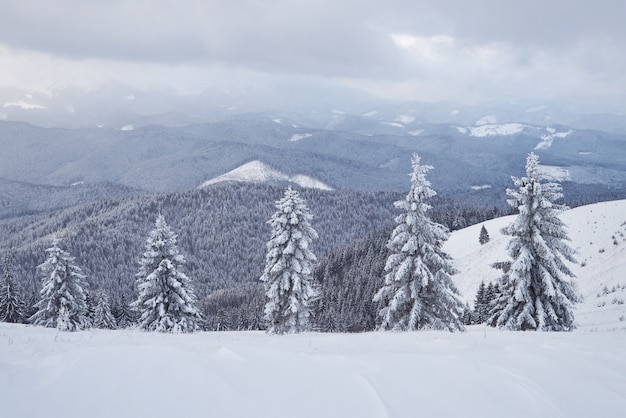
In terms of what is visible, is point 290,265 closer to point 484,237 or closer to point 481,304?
point 481,304

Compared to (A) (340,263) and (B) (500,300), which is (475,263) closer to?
(B) (500,300)

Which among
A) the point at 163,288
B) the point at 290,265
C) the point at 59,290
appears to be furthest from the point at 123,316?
the point at 290,265

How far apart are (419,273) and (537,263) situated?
5637 mm

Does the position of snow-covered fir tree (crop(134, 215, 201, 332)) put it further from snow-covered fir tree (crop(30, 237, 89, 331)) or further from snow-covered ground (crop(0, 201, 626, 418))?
snow-covered ground (crop(0, 201, 626, 418))

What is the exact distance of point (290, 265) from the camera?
88.6 feet

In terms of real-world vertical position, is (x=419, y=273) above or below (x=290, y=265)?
above

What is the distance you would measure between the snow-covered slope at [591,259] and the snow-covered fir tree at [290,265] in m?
15.0

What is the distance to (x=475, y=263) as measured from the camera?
184ft

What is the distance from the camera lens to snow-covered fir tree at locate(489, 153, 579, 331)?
20.1 meters

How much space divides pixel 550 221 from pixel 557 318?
183 inches

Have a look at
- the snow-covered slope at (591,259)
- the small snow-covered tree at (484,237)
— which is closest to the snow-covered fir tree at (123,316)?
the snow-covered slope at (591,259)

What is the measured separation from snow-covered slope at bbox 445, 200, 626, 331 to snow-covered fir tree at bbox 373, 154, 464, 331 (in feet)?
21.0

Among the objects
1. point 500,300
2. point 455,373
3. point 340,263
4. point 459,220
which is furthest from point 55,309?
point 459,220

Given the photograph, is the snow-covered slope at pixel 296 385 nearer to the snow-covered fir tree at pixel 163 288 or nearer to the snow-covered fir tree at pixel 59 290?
the snow-covered fir tree at pixel 163 288
